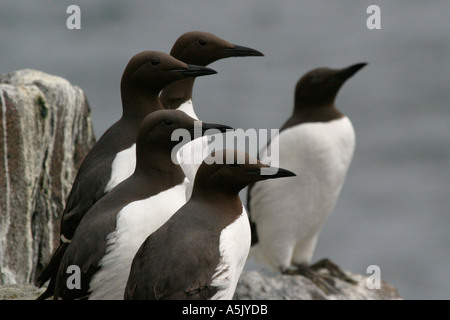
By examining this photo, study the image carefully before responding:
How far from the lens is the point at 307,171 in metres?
10.3

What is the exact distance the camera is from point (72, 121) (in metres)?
8.76

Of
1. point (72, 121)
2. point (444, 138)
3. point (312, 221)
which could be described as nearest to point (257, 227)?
point (312, 221)

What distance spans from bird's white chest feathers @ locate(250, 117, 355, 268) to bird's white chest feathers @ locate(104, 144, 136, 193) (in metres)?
3.50

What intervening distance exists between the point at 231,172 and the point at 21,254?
2.93 metres

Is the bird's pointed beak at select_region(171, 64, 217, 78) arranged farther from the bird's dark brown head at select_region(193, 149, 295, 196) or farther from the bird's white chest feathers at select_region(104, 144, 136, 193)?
the bird's dark brown head at select_region(193, 149, 295, 196)

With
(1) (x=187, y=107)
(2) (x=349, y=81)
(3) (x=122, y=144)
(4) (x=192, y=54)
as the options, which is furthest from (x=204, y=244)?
(2) (x=349, y=81)

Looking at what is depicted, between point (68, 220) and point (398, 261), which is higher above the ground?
point (68, 220)

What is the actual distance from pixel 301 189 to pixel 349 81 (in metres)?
15.7

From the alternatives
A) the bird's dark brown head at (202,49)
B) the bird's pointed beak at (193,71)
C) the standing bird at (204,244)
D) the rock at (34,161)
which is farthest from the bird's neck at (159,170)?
the rock at (34,161)

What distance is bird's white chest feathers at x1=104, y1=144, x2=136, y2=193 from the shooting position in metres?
6.75

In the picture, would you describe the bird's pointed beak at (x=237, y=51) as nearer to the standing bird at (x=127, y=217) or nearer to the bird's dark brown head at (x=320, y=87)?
the standing bird at (x=127, y=217)

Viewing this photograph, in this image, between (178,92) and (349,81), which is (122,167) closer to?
(178,92)
